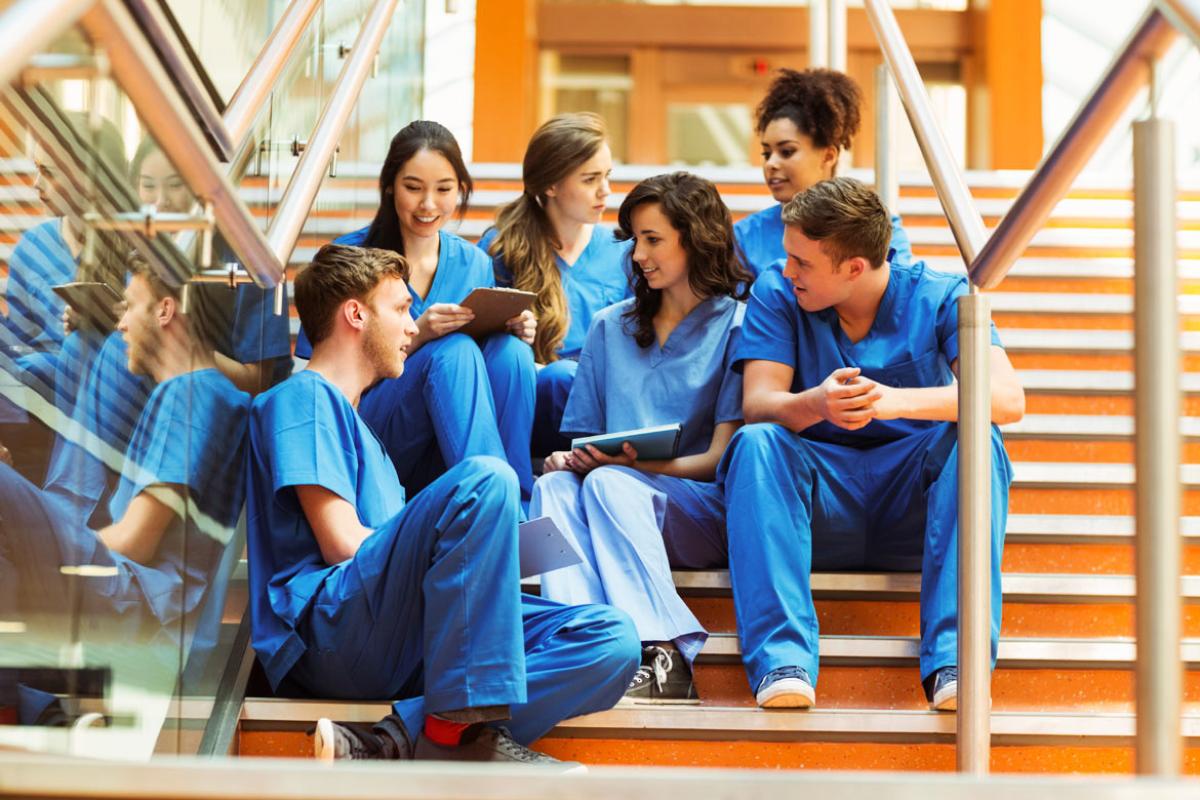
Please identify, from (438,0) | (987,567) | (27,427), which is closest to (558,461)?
(987,567)

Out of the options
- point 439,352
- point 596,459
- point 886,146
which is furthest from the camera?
point 886,146

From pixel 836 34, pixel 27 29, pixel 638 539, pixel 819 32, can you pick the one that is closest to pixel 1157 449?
pixel 27 29

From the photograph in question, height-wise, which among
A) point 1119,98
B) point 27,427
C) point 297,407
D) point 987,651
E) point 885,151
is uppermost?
point 885,151

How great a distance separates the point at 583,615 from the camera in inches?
85.6

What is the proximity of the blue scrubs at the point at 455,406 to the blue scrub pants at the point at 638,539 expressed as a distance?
0.64 feet

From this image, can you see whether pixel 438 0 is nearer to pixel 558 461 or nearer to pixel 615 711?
pixel 558 461

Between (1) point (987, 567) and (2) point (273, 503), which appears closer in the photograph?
(1) point (987, 567)

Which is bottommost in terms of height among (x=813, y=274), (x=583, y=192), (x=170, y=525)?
(x=170, y=525)

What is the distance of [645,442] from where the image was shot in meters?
2.64

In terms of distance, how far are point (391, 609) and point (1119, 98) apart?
3.66 ft

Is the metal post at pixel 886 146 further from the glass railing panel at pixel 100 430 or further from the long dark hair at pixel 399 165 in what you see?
the glass railing panel at pixel 100 430

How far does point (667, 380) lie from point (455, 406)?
0.40 meters

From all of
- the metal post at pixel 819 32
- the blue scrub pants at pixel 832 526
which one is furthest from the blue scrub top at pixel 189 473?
the metal post at pixel 819 32

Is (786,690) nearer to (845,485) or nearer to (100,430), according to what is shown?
(845,485)
